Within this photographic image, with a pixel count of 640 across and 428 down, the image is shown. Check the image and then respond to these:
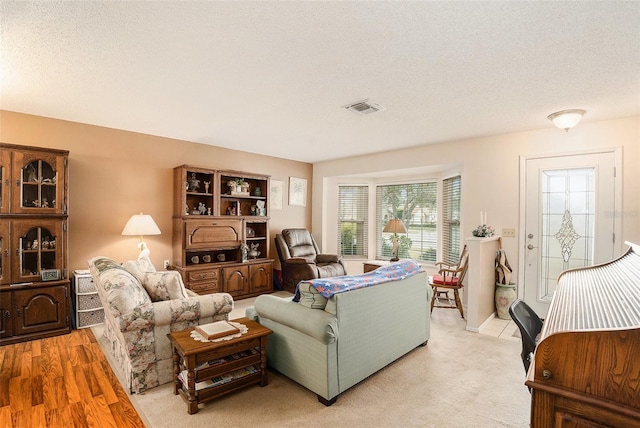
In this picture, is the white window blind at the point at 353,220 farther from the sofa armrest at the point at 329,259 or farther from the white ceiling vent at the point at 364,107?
the white ceiling vent at the point at 364,107

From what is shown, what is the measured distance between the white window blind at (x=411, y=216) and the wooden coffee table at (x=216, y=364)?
165 inches

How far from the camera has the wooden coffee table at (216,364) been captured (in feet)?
7.00

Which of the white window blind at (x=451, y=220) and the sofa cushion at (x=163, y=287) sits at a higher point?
the white window blind at (x=451, y=220)

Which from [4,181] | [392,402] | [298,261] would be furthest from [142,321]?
[298,261]

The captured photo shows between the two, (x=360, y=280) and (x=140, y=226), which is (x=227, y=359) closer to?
(x=360, y=280)

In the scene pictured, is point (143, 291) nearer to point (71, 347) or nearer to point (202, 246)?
point (71, 347)

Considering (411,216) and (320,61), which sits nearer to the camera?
(320,61)

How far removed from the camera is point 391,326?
8.98 feet

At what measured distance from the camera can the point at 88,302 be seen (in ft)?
12.4

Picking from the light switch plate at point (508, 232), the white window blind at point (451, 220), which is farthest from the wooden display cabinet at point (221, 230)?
the light switch plate at point (508, 232)

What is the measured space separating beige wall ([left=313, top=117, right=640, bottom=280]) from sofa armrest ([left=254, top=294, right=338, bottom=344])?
3259 millimetres

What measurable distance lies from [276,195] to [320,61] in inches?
157

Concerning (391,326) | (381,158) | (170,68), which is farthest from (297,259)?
(170,68)

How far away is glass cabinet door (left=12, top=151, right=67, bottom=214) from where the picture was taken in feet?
11.0
